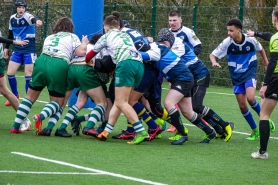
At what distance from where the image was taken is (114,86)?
34.8ft

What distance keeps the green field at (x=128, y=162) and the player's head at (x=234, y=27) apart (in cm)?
163

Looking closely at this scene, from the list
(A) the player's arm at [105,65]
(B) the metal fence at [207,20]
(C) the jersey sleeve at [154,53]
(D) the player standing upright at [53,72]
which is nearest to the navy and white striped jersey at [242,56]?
(C) the jersey sleeve at [154,53]

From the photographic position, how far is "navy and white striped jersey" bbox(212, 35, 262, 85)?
36.7 ft

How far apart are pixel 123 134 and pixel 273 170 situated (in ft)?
10.2

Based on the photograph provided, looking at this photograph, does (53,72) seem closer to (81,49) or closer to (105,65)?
(81,49)

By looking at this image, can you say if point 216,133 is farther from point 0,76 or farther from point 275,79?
point 0,76

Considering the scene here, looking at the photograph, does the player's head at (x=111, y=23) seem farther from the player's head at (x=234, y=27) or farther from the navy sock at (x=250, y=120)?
the navy sock at (x=250, y=120)

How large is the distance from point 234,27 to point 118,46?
198cm

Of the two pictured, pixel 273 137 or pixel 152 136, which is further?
pixel 273 137

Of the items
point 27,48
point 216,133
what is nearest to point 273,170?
point 216,133

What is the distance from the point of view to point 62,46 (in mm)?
10555


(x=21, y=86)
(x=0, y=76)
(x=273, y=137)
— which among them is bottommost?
(x=21, y=86)

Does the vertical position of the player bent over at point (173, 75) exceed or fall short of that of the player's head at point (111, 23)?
it falls short

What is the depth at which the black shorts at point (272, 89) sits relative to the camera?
347 inches
